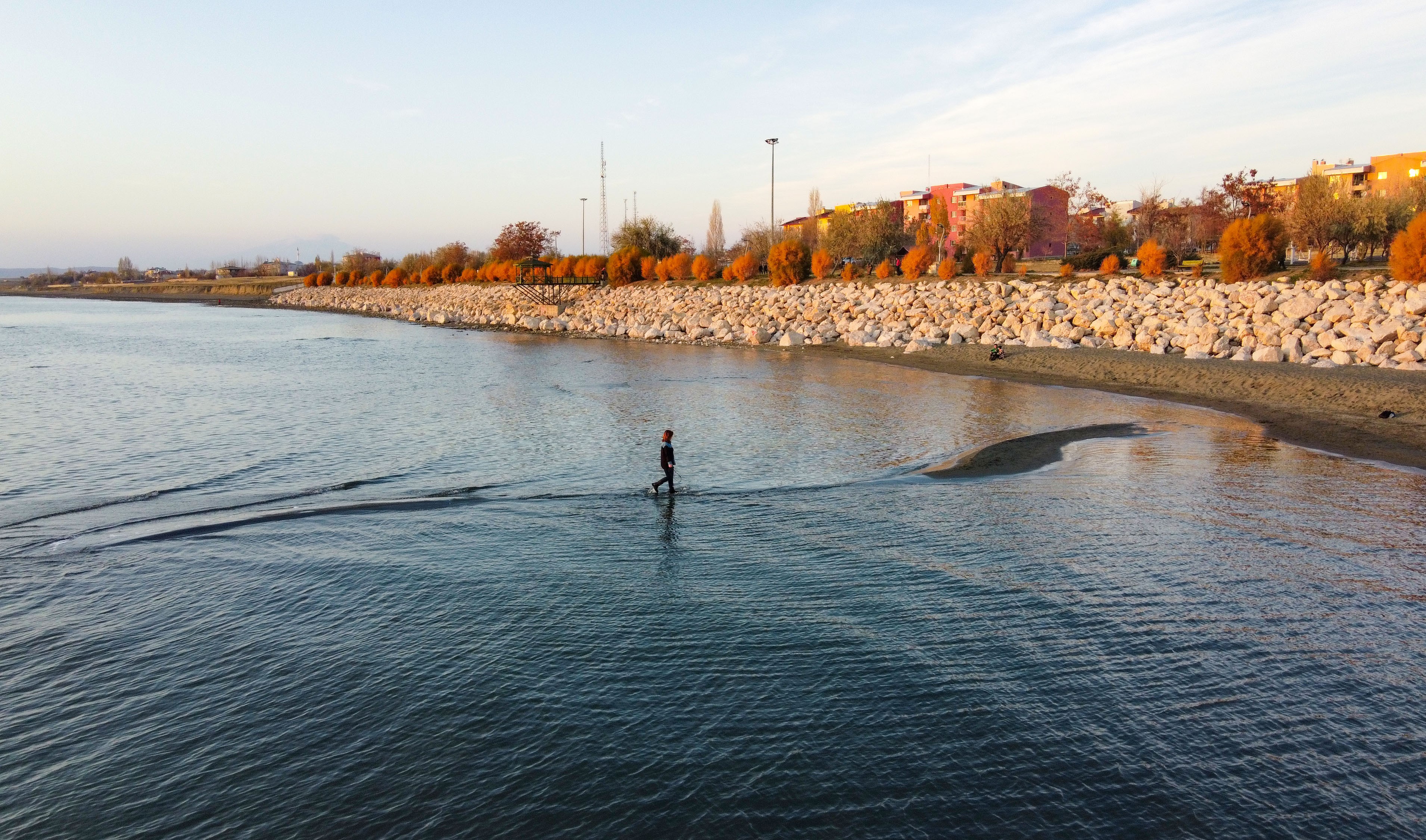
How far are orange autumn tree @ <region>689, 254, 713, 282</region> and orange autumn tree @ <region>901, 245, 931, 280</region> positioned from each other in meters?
19.5

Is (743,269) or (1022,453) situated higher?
(743,269)

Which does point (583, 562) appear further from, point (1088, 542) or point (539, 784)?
point (1088, 542)

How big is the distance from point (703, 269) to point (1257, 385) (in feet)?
151

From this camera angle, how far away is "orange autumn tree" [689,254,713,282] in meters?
64.0

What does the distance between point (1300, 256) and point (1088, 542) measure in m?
52.7

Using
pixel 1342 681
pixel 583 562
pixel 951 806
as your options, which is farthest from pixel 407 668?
→ pixel 1342 681

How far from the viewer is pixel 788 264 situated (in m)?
54.2

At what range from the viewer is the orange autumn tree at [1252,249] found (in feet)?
109

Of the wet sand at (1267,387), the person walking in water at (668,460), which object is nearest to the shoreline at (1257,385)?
the wet sand at (1267,387)

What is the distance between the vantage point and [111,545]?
1096 cm

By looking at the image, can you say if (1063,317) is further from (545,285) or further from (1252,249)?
(545,285)

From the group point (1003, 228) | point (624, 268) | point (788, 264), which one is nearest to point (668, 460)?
point (1003, 228)

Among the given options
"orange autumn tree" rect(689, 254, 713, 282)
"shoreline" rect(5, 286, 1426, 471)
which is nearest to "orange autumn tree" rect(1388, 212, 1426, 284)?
"shoreline" rect(5, 286, 1426, 471)

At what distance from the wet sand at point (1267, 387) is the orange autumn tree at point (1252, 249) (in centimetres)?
959
